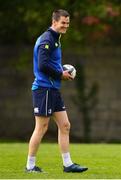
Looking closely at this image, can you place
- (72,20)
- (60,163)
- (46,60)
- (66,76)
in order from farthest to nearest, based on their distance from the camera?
(72,20)
(60,163)
(66,76)
(46,60)

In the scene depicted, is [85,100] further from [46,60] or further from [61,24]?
[46,60]

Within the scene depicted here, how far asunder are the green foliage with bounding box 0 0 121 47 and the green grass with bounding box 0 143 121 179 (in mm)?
7096

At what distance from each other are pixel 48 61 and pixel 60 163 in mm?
2227

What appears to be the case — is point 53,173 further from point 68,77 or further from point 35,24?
point 35,24

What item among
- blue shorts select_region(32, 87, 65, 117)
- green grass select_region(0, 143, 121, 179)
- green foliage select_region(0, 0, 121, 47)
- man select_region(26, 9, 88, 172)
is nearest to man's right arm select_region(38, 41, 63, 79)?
man select_region(26, 9, 88, 172)

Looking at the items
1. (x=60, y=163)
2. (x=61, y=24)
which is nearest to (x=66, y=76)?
(x=61, y=24)

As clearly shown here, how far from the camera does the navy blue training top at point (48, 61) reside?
947 cm

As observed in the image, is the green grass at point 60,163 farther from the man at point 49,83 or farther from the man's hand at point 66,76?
the man's hand at point 66,76

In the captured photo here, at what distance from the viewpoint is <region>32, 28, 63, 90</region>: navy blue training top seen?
9469 mm

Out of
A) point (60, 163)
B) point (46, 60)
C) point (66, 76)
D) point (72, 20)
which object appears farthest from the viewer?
point (72, 20)

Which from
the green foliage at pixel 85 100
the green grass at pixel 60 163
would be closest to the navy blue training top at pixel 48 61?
the green grass at pixel 60 163

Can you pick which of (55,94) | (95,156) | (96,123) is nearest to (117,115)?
(96,123)

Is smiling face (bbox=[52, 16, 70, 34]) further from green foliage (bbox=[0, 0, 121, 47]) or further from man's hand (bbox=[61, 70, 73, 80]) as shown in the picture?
green foliage (bbox=[0, 0, 121, 47])

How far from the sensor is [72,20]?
21391 millimetres
